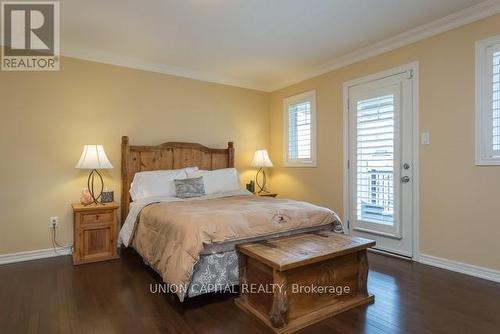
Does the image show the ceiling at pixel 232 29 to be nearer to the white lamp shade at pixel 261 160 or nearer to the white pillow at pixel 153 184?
the white lamp shade at pixel 261 160

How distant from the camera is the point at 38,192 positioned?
3.38 metres

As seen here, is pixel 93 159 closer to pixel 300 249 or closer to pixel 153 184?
pixel 153 184

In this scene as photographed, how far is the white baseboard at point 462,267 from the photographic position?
8.65 ft

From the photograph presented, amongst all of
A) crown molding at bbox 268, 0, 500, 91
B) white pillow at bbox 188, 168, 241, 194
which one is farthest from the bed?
crown molding at bbox 268, 0, 500, 91

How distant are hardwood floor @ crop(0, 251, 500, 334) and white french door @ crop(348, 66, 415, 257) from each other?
613mm

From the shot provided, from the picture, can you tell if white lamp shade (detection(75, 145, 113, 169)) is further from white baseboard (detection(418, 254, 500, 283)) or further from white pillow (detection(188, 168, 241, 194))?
white baseboard (detection(418, 254, 500, 283))

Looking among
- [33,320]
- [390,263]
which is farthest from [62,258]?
[390,263]

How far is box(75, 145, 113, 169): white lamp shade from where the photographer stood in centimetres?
326

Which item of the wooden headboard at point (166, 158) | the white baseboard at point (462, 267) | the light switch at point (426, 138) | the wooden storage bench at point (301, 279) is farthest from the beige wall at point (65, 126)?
the white baseboard at point (462, 267)

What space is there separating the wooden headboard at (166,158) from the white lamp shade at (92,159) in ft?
1.31

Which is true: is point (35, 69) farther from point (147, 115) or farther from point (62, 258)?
point (62, 258)

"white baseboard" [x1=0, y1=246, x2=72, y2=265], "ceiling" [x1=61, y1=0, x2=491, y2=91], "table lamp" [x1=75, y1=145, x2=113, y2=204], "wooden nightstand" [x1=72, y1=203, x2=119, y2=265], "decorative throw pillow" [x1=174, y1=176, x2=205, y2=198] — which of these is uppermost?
"ceiling" [x1=61, y1=0, x2=491, y2=91]

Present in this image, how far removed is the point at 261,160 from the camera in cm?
473

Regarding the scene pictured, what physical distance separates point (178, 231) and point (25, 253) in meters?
2.25
